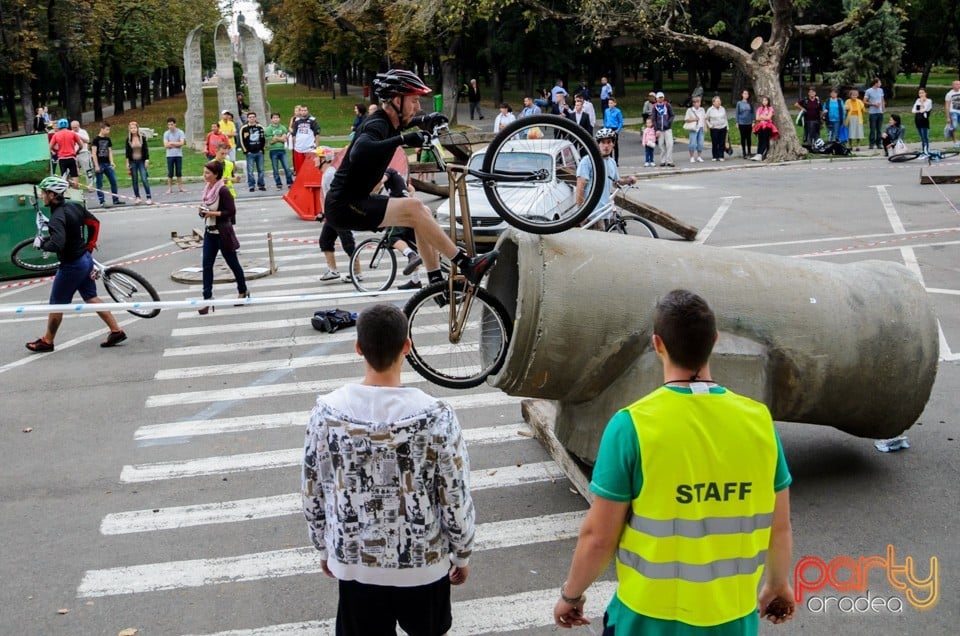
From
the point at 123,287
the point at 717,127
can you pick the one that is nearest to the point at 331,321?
the point at 123,287

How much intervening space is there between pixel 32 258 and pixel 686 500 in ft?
54.8

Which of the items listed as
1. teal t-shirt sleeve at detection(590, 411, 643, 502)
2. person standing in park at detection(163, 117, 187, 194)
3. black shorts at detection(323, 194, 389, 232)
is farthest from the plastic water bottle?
person standing in park at detection(163, 117, 187, 194)

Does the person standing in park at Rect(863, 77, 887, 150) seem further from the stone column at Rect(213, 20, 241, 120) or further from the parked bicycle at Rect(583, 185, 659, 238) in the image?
the stone column at Rect(213, 20, 241, 120)

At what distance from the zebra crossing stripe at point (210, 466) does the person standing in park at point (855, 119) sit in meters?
28.2

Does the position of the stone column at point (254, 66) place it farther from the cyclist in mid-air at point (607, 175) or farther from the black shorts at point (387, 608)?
the black shorts at point (387, 608)

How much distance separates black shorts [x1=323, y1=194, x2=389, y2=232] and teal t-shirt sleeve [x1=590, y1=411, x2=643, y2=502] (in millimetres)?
4207

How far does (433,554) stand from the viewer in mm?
3982

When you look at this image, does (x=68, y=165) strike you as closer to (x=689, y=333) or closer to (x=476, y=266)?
(x=476, y=266)

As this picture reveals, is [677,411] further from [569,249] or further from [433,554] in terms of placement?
[569,249]

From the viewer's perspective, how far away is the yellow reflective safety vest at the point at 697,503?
11.0 ft

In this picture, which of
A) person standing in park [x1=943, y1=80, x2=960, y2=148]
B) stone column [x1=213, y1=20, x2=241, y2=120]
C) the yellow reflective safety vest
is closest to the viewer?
the yellow reflective safety vest

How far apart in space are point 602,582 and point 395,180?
20.2ft

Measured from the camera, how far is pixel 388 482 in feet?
12.8

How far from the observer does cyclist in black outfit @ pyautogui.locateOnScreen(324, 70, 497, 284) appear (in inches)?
276
